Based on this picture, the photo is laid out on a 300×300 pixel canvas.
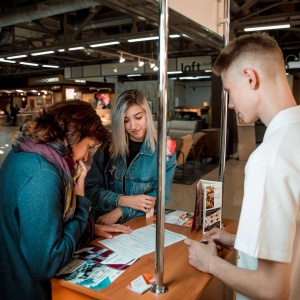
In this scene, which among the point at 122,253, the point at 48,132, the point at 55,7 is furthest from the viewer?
the point at 55,7

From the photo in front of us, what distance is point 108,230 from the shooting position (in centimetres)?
158

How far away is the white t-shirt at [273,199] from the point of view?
88cm

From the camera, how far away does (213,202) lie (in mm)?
1565

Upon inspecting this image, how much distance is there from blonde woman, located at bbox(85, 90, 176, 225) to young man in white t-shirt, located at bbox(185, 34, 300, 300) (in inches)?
34.5

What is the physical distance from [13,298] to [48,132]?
627 mm

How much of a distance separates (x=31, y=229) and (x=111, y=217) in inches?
31.2

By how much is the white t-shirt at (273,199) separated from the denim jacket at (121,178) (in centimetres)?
103

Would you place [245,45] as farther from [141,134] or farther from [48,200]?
[141,134]

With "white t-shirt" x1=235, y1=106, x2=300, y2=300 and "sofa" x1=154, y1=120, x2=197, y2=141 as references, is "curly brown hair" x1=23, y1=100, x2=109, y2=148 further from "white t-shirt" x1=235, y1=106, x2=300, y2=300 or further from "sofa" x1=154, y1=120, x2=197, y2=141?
"sofa" x1=154, y1=120, x2=197, y2=141

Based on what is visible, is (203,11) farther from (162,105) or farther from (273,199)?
(273,199)

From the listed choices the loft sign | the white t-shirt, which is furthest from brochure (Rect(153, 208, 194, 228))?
the loft sign

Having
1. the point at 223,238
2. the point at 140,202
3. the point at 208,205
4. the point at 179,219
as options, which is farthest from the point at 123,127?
the point at 223,238

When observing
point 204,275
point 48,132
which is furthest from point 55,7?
point 204,275

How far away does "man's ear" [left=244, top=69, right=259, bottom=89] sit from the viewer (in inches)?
41.1
